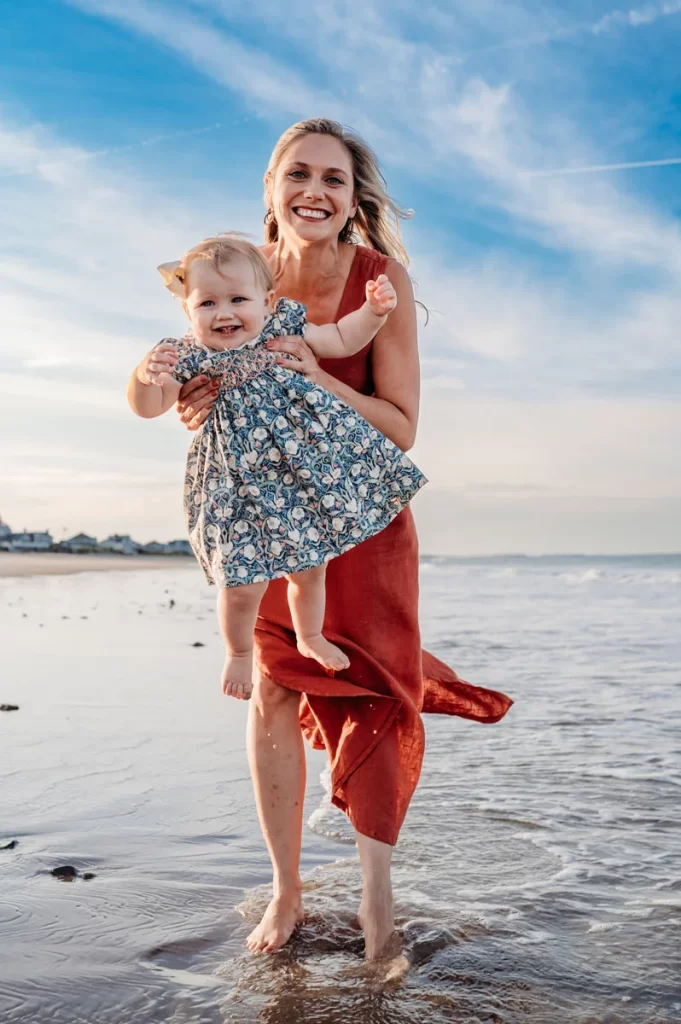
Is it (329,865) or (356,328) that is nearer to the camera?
(356,328)

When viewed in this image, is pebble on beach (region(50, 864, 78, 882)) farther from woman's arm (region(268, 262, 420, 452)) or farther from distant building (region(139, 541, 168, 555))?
distant building (region(139, 541, 168, 555))

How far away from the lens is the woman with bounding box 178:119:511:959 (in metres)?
3.00

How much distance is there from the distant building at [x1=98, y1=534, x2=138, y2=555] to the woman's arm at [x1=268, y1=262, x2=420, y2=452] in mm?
27494

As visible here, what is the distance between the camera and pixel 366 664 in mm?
3064

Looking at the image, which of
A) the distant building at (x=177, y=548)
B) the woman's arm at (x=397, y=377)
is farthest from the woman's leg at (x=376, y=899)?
the distant building at (x=177, y=548)

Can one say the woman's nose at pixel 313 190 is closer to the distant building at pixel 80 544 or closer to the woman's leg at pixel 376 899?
the woman's leg at pixel 376 899

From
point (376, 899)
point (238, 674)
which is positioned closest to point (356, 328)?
point (238, 674)

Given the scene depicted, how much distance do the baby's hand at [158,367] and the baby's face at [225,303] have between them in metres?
0.13

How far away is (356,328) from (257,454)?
1.60 feet

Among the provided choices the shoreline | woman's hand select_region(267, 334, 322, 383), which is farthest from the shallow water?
the shoreline

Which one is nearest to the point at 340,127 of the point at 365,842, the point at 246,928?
the point at 365,842

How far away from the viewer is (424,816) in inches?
163

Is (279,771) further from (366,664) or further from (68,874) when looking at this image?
(68,874)

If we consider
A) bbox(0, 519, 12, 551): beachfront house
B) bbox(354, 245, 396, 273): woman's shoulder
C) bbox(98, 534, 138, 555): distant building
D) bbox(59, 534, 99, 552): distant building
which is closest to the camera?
bbox(354, 245, 396, 273): woman's shoulder
